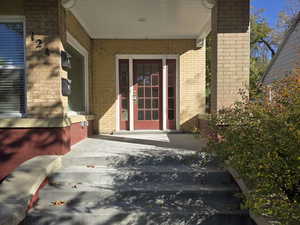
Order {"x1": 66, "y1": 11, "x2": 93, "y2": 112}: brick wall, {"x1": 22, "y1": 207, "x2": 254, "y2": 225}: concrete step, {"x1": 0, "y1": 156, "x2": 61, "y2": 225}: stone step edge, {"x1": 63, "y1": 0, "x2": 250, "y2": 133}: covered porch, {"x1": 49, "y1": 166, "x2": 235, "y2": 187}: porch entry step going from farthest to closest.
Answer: {"x1": 63, "y1": 0, "x2": 250, "y2": 133}: covered porch, {"x1": 66, "y1": 11, "x2": 93, "y2": 112}: brick wall, {"x1": 49, "y1": 166, "x2": 235, "y2": 187}: porch entry step, {"x1": 22, "y1": 207, "x2": 254, "y2": 225}: concrete step, {"x1": 0, "y1": 156, "x2": 61, "y2": 225}: stone step edge

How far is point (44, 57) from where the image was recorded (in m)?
3.26

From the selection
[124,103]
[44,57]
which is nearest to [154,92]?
[124,103]

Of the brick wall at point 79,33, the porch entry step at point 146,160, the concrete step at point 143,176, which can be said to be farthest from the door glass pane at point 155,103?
the concrete step at point 143,176

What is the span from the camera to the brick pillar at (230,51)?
3.29m

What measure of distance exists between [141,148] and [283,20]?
52.7 feet

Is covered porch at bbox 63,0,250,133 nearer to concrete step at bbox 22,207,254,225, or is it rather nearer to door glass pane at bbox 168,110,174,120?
door glass pane at bbox 168,110,174,120

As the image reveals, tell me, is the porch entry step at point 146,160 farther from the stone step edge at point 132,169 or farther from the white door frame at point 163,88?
the white door frame at point 163,88

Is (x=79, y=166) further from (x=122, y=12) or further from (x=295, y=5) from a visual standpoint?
(x=295, y=5)

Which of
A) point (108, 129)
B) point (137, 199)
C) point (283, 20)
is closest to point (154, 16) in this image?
point (108, 129)

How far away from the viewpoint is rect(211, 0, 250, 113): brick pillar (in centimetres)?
329

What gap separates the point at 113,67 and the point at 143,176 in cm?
372

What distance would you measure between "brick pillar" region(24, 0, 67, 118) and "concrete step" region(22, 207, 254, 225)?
1523mm

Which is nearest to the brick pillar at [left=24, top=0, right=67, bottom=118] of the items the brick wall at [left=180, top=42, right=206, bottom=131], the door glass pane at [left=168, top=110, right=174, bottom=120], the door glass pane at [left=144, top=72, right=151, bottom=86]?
the door glass pane at [left=144, top=72, right=151, bottom=86]

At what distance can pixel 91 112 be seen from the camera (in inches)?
223
